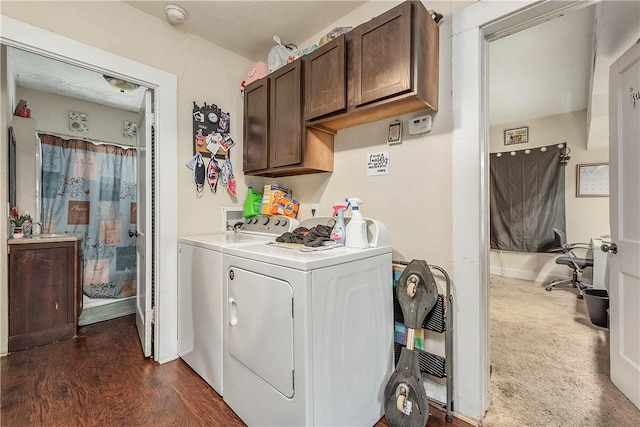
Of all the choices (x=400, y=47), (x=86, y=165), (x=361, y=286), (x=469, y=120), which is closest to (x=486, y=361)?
(x=361, y=286)

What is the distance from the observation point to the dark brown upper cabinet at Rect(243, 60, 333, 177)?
1970 mm

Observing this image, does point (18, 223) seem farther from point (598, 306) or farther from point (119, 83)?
point (598, 306)

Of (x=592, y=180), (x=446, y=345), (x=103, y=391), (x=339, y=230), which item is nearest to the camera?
(x=446, y=345)

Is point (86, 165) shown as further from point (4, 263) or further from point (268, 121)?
point (268, 121)

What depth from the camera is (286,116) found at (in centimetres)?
206

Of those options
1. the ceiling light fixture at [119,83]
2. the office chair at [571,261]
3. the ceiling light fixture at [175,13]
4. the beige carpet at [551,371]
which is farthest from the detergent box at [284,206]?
the office chair at [571,261]

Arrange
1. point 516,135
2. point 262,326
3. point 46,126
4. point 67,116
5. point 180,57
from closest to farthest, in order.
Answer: point 262,326 → point 180,57 → point 46,126 → point 67,116 → point 516,135

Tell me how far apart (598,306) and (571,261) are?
137 centimetres

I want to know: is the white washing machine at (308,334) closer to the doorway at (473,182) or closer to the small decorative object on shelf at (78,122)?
the doorway at (473,182)

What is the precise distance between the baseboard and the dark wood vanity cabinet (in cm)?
577

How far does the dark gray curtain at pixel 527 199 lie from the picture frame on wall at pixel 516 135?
20 centimetres

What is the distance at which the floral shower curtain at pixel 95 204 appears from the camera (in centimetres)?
324

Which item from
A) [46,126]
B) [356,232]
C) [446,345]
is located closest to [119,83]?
[46,126]

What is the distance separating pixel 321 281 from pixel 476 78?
1328 millimetres
